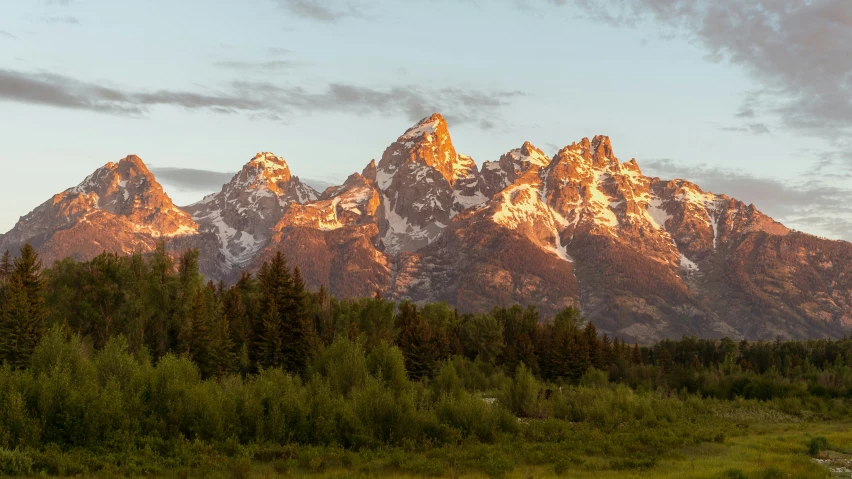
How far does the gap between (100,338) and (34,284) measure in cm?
1207

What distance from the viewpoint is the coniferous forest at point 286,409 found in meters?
35.6

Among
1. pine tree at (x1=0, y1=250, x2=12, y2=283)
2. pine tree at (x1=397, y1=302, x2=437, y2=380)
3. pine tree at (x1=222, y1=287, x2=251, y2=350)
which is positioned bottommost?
pine tree at (x1=397, y1=302, x2=437, y2=380)

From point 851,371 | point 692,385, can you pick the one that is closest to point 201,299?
point 692,385

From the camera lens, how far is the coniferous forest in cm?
3562

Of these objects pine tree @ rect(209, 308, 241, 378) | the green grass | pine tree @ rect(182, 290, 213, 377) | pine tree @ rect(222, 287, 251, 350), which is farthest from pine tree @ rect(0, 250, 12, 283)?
the green grass

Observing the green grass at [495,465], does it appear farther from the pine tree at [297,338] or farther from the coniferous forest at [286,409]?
the pine tree at [297,338]

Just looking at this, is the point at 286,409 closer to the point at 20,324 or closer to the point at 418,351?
the point at 20,324

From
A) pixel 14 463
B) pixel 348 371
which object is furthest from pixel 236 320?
pixel 14 463

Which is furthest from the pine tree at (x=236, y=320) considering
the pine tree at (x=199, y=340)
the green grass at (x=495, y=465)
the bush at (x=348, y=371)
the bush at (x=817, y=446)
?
the bush at (x=817, y=446)

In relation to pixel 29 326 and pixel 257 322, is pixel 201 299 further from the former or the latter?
pixel 29 326

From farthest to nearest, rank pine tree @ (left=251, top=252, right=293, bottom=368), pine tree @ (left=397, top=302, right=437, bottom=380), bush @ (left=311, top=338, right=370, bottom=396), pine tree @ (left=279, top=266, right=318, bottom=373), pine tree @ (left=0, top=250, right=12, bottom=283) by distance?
1. pine tree @ (left=397, top=302, right=437, bottom=380)
2. pine tree @ (left=0, top=250, right=12, bottom=283)
3. pine tree @ (left=279, top=266, right=318, bottom=373)
4. pine tree @ (left=251, top=252, right=293, bottom=368)
5. bush @ (left=311, top=338, right=370, bottom=396)

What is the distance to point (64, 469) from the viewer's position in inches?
1261

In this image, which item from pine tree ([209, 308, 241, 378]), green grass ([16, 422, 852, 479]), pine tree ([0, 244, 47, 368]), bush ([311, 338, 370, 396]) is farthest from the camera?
pine tree ([209, 308, 241, 378])

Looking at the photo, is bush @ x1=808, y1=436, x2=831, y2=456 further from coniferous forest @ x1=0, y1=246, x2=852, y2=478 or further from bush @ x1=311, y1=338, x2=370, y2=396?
bush @ x1=311, y1=338, x2=370, y2=396
